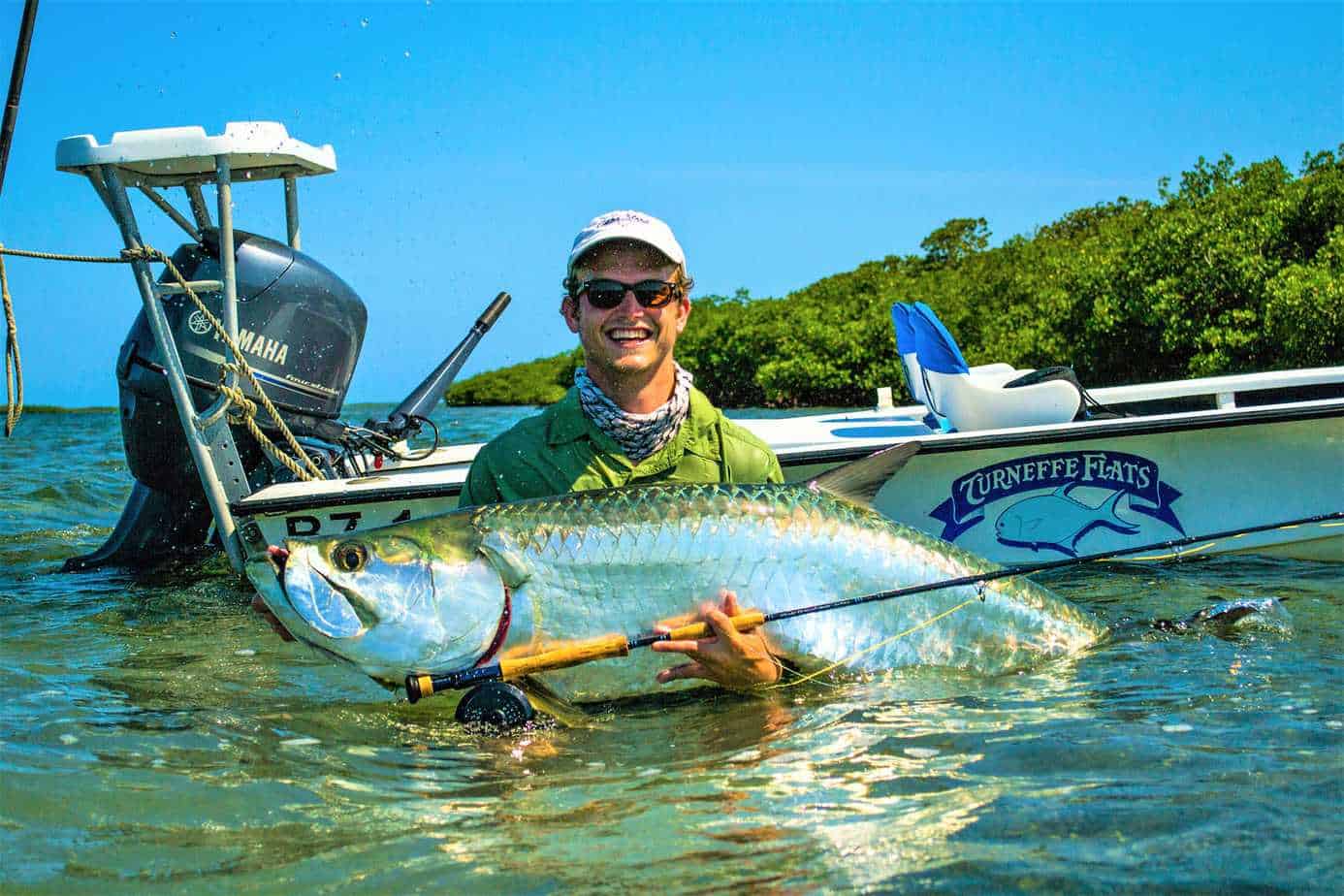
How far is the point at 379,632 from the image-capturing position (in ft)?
10.5

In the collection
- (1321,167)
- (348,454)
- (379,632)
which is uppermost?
(1321,167)

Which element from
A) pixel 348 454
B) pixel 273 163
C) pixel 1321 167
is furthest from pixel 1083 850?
pixel 1321 167

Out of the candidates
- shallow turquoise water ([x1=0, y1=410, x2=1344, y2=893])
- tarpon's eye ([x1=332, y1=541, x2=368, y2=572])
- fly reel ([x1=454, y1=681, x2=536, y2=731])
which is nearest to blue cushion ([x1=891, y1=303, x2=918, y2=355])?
shallow turquoise water ([x1=0, y1=410, x2=1344, y2=893])

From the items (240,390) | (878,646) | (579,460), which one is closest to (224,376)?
(240,390)

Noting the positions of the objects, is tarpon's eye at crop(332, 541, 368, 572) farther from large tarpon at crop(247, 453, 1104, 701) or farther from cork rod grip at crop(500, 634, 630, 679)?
cork rod grip at crop(500, 634, 630, 679)

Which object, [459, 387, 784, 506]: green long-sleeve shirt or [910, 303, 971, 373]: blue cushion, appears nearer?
[459, 387, 784, 506]: green long-sleeve shirt

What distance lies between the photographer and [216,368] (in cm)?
675

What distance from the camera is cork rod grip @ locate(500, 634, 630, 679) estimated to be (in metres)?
3.29

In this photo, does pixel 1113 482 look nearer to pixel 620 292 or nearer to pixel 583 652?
pixel 620 292

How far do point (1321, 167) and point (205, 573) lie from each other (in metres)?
24.1

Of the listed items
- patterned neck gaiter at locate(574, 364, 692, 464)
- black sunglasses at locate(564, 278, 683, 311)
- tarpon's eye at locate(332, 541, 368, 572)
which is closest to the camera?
tarpon's eye at locate(332, 541, 368, 572)

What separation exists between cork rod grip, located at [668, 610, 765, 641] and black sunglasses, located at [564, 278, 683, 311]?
114 centimetres

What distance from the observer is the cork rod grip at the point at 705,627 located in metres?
3.35

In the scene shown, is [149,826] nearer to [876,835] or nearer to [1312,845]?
[876,835]
